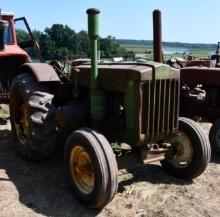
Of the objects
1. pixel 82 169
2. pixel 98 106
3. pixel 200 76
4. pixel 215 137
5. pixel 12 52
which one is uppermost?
pixel 12 52

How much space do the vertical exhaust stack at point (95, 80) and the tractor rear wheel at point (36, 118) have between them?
55 centimetres

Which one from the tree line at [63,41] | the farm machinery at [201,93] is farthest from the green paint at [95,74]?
the tree line at [63,41]

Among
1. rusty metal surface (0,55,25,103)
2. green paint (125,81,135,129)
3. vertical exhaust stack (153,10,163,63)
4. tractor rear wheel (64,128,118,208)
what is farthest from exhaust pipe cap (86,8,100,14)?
rusty metal surface (0,55,25,103)

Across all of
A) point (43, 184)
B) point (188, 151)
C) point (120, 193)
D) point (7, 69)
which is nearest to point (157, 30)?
point (188, 151)

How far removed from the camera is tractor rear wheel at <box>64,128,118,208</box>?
3502mm

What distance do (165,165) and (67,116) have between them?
50.8 inches

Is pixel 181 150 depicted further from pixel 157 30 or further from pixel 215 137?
pixel 157 30

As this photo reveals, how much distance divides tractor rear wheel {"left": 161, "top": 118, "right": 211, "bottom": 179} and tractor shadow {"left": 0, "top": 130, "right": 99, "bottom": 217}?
1215 mm

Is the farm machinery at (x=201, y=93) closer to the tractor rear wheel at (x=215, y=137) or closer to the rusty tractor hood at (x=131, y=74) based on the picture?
the tractor rear wheel at (x=215, y=137)

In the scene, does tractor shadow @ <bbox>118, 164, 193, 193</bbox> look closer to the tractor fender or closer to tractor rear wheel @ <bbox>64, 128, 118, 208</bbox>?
tractor rear wheel @ <bbox>64, 128, 118, 208</bbox>

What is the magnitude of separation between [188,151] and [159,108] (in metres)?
0.80

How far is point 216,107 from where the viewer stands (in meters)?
6.21

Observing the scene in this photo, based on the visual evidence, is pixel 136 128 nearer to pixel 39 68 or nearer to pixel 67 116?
pixel 67 116

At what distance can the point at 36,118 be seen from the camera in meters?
4.39
